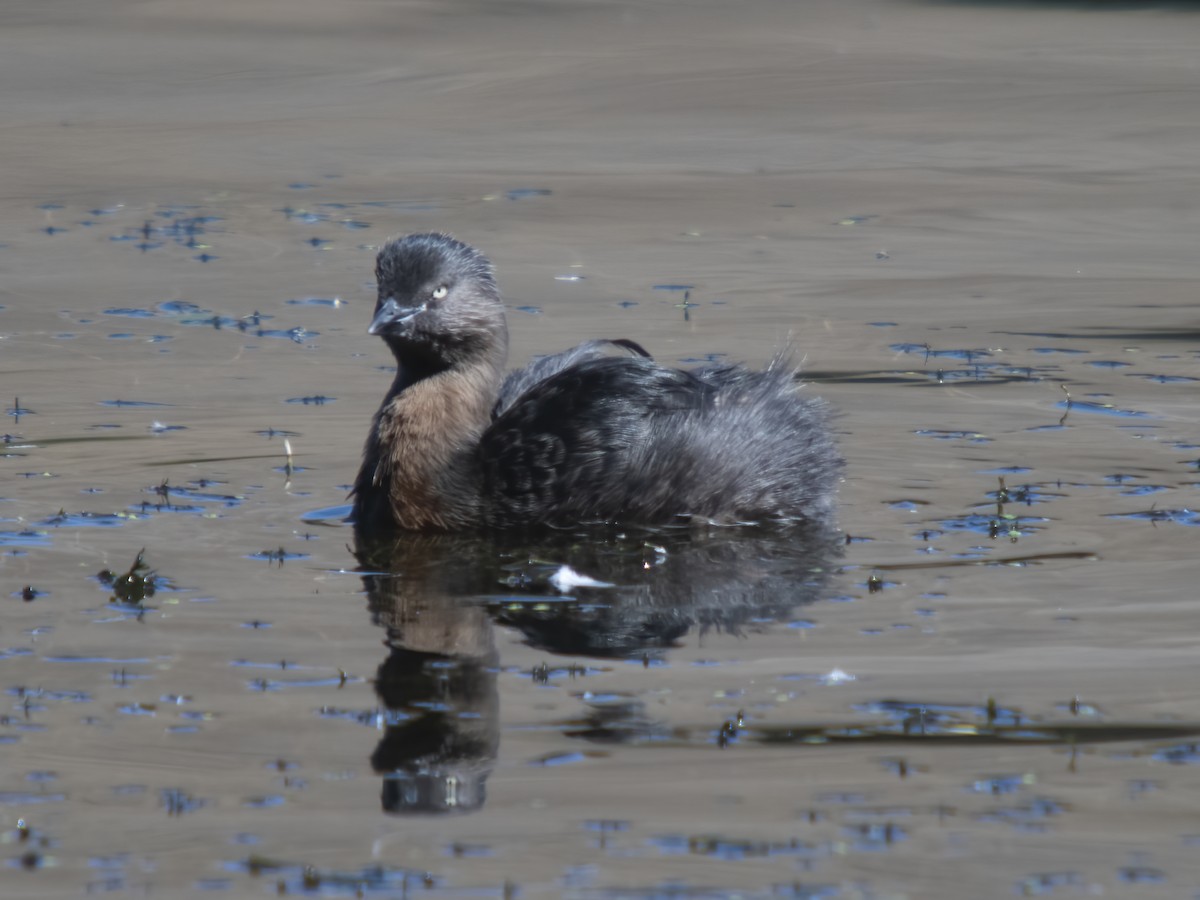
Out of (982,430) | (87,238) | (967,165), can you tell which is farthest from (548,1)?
(982,430)

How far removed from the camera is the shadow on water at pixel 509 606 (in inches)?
232

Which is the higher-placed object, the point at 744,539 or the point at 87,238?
the point at 87,238

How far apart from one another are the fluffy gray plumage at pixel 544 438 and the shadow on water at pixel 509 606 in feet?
0.51

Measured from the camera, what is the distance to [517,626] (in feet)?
23.9

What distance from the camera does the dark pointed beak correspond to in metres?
8.82

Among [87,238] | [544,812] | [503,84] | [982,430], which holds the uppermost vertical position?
[503,84]

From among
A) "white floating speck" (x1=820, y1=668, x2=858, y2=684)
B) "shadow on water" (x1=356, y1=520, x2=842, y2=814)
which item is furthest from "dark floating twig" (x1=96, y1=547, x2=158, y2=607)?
"white floating speck" (x1=820, y1=668, x2=858, y2=684)

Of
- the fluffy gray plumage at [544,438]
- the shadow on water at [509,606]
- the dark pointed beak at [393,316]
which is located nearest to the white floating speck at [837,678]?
the shadow on water at [509,606]

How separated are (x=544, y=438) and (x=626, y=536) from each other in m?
0.54

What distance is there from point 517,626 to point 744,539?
178 centimetres

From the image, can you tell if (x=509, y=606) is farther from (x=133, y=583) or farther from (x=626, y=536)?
(x=133, y=583)

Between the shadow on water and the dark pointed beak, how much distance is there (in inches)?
35.6

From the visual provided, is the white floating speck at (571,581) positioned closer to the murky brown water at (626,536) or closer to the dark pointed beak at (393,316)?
the murky brown water at (626,536)

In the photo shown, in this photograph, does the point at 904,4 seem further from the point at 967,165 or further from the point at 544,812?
the point at 544,812
